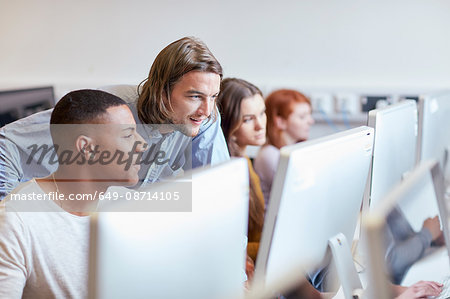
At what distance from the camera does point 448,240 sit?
124cm

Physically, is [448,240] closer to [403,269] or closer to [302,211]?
[403,269]

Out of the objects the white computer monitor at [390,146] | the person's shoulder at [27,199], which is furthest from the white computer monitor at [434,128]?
the person's shoulder at [27,199]

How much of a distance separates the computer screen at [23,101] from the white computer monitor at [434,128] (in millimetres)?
1061

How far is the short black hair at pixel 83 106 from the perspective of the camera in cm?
115

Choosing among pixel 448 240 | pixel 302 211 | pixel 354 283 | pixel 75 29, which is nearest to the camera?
pixel 302 211


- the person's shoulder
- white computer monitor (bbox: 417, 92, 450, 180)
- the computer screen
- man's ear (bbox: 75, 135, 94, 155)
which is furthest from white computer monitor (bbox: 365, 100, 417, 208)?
the computer screen

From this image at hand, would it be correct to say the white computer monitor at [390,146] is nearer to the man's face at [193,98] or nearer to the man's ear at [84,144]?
the man's face at [193,98]

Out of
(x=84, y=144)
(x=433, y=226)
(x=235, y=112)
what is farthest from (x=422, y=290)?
(x=235, y=112)

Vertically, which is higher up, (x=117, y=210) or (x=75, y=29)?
(x=75, y=29)

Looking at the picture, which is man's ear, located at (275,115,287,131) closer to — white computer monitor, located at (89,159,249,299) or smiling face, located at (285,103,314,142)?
smiling face, located at (285,103,314,142)

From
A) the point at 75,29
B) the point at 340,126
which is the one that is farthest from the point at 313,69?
the point at 75,29

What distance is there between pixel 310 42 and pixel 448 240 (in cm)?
141

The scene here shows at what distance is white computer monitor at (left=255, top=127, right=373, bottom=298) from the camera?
0.90 m

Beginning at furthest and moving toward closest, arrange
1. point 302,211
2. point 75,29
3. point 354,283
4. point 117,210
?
point 75,29, point 354,283, point 302,211, point 117,210
